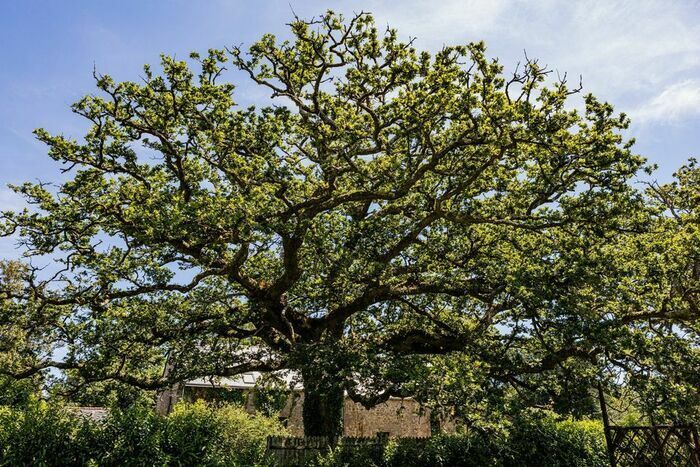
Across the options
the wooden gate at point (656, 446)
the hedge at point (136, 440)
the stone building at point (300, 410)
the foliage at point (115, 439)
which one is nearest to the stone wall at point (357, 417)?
the stone building at point (300, 410)

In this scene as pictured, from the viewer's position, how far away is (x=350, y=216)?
45.5 ft

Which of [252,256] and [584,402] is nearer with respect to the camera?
[584,402]

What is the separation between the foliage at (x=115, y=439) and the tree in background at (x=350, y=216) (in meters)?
3.20

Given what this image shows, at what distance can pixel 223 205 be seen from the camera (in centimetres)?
1017

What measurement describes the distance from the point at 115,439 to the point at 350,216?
322 inches

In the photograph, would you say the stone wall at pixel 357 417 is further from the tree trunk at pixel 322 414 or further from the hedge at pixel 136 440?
the hedge at pixel 136 440

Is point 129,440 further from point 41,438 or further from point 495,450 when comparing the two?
point 495,450

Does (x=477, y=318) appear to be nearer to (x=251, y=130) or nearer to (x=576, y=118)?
(x=576, y=118)

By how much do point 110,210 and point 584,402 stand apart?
13241mm

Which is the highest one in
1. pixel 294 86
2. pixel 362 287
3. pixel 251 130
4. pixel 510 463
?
pixel 294 86

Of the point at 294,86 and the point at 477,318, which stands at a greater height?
the point at 294,86

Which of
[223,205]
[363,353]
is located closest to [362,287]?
[363,353]

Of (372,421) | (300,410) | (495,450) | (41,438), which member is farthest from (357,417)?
(41,438)

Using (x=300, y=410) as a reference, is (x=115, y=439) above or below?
above
